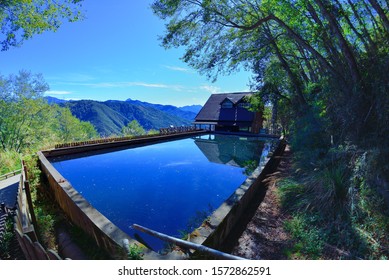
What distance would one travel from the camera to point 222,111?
26.5 metres

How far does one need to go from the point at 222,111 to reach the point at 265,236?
23932 millimetres

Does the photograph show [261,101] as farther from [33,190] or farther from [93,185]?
[33,190]

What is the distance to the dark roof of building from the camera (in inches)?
981

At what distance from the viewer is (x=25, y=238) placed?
225 centimetres

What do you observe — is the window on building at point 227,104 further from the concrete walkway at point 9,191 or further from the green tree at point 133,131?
the concrete walkway at point 9,191

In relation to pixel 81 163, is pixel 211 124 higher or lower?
higher

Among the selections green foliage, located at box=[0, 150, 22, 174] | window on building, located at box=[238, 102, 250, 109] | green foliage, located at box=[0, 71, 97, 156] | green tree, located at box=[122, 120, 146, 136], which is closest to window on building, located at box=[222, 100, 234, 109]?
window on building, located at box=[238, 102, 250, 109]

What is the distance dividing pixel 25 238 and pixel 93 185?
13.3 feet

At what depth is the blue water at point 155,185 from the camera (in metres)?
4.16

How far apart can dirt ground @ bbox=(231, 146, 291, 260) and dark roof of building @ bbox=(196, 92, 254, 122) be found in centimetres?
2123

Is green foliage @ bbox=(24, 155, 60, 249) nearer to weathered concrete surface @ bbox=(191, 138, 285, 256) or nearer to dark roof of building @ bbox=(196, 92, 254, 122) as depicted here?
weathered concrete surface @ bbox=(191, 138, 285, 256)

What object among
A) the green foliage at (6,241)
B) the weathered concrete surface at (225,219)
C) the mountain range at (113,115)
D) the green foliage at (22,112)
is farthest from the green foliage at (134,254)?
the mountain range at (113,115)

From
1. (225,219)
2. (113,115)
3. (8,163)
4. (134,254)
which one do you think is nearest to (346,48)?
(225,219)
